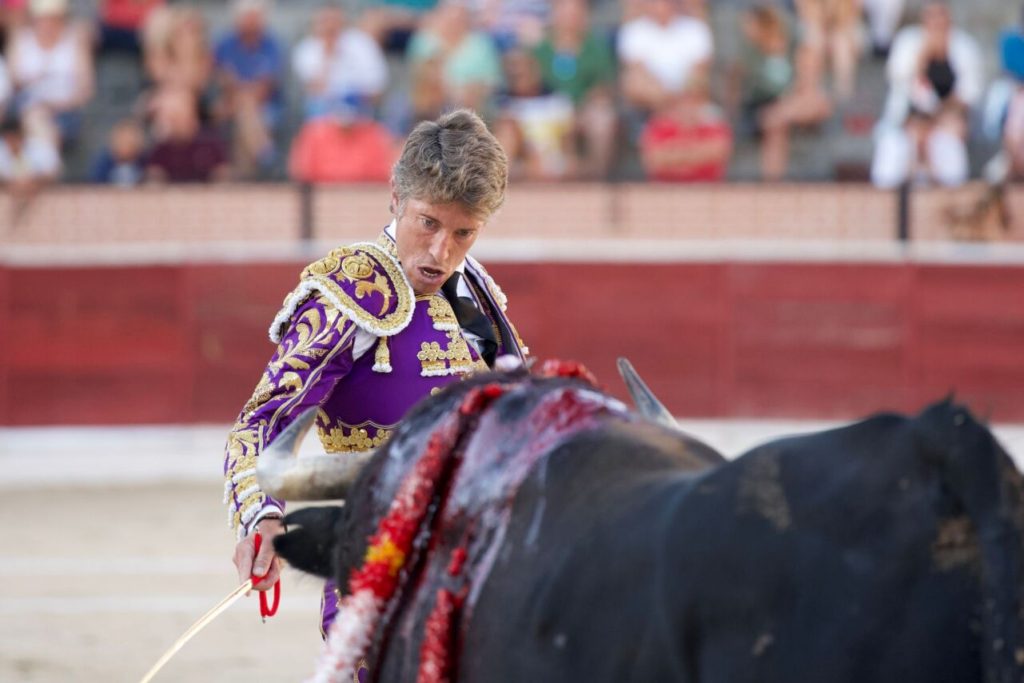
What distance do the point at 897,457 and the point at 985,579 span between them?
0.49ft

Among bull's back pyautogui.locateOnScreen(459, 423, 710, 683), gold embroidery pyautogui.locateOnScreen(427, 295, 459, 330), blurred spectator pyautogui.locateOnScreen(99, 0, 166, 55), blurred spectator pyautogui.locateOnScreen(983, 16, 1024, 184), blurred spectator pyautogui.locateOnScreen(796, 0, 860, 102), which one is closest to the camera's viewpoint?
bull's back pyautogui.locateOnScreen(459, 423, 710, 683)

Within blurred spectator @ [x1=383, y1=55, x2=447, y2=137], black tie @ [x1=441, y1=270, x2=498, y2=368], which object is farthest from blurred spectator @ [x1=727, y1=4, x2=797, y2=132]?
black tie @ [x1=441, y1=270, x2=498, y2=368]

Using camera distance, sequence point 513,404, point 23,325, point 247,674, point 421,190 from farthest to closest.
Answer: point 23,325
point 247,674
point 421,190
point 513,404

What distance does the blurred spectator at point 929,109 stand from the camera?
8922mm

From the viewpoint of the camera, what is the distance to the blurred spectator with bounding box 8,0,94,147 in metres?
9.15

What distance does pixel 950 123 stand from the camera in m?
8.94

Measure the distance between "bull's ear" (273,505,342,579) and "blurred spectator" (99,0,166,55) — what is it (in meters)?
7.69

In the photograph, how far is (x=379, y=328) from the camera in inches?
104

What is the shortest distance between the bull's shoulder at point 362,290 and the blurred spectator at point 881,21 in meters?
7.45

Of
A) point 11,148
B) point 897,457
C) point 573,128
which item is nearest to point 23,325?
point 11,148

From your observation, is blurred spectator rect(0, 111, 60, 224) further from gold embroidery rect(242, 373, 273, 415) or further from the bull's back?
the bull's back

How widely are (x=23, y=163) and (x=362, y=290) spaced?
6632 mm

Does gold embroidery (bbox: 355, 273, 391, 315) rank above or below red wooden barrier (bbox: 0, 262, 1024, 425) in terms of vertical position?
above

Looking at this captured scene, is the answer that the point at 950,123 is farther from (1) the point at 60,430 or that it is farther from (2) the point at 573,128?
(1) the point at 60,430
